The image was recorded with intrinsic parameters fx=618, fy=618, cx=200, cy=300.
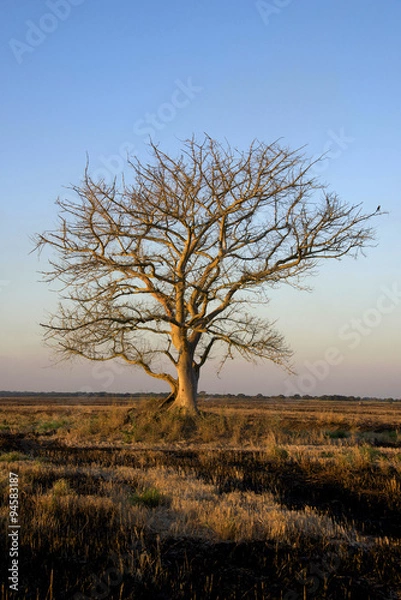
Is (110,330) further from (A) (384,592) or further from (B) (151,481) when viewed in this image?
(A) (384,592)

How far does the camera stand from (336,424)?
24984 millimetres

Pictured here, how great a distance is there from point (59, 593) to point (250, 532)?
2.46m

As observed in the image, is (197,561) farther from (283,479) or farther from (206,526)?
(283,479)

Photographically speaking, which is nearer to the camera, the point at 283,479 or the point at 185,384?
the point at 283,479

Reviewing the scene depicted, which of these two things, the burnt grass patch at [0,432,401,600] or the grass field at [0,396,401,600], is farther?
the grass field at [0,396,401,600]

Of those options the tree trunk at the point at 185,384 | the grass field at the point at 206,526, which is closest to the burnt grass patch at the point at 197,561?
the grass field at the point at 206,526

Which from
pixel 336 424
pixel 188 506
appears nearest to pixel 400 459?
pixel 188 506

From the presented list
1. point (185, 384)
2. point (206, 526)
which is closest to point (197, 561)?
point (206, 526)

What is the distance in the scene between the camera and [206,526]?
6859mm

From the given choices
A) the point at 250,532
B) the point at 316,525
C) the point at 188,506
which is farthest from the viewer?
the point at 188,506

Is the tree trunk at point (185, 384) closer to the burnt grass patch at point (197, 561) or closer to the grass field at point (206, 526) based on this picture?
the grass field at point (206, 526)

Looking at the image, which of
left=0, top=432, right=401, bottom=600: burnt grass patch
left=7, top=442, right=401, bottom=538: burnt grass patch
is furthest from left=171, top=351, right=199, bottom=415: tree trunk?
left=0, top=432, right=401, bottom=600: burnt grass patch

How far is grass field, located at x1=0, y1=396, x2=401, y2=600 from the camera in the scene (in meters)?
5.08

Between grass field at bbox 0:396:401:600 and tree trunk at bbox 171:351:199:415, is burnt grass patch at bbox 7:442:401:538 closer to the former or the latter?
grass field at bbox 0:396:401:600
